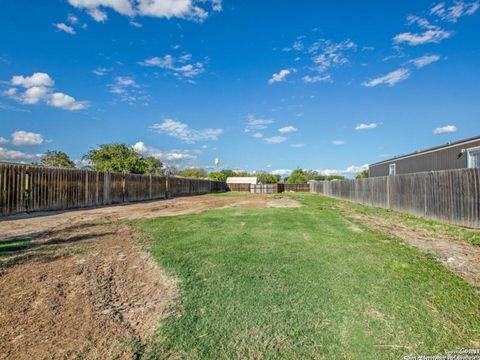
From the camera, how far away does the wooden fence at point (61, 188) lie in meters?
9.60

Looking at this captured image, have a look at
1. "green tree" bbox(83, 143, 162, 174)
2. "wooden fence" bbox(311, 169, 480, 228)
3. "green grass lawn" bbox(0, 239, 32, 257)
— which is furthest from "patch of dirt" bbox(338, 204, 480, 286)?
"green tree" bbox(83, 143, 162, 174)

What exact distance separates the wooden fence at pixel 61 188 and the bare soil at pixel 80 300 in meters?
6.04

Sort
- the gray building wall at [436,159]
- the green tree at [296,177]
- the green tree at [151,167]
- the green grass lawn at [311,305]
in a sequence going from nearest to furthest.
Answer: the green grass lawn at [311,305] < the gray building wall at [436,159] < the green tree at [151,167] < the green tree at [296,177]

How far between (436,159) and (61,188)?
2108 centimetres

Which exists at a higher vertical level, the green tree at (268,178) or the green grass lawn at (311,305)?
the green tree at (268,178)

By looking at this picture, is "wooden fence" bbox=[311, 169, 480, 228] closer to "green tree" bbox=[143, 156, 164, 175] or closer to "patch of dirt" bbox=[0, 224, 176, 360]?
"patch of dirt" bbox=[0, 224, 176, 360]

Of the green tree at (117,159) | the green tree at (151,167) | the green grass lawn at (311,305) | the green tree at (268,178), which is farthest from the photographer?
the green tree at (268,178)

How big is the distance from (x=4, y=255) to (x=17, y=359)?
328 cm

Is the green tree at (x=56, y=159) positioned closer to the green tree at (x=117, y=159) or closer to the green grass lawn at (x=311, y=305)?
the green tree at (x=117, y=159)

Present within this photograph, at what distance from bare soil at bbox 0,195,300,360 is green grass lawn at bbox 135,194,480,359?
0.83 feet

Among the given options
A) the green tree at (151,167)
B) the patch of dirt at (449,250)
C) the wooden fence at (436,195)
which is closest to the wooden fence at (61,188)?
the green tree at (151,167)

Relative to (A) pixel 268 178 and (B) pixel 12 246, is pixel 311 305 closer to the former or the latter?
(B) pixel 12 246

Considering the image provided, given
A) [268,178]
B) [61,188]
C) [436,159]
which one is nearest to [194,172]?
[268,178]

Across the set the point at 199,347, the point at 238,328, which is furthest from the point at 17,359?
the point at 238,328
